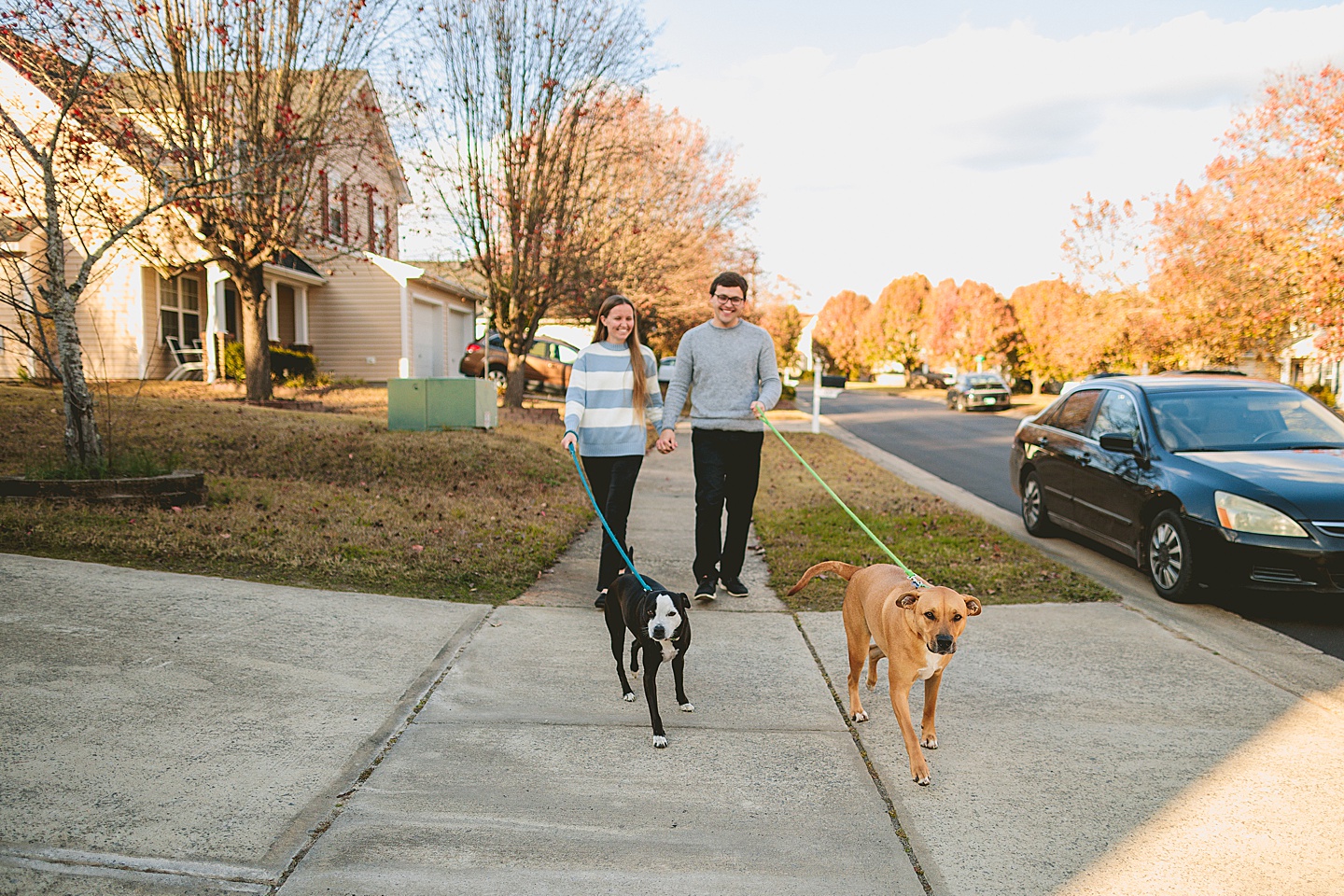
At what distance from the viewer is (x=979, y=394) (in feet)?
117

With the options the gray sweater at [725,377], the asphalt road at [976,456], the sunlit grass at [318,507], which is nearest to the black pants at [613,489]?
the gray sweater at [725,377]

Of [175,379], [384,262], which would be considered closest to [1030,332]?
[384,262]

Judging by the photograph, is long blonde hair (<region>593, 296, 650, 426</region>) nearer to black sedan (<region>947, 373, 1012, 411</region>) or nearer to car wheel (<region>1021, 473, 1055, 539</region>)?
car wheel (<region>1021, 473, 1055, 539</region>)

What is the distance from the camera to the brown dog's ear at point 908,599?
11.1ft

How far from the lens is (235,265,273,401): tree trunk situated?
Result: 1627 cm

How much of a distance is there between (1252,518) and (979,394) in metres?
30.9

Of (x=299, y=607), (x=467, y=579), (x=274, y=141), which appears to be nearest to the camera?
(x=299, y=607)

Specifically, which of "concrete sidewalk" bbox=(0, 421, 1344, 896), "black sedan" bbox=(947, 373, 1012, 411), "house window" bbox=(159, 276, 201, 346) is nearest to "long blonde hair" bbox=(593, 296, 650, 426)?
"concrete sidewalk" bbox=(0, 421, 1344, 896)

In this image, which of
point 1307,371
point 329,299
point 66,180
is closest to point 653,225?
point 329,299

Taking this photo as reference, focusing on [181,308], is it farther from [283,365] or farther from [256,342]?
[256,342]

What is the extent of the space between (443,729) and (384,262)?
22.6 metres

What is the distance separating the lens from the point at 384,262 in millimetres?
24562

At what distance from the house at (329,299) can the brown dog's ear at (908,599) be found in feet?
41.6

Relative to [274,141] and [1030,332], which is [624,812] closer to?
[274,141]
